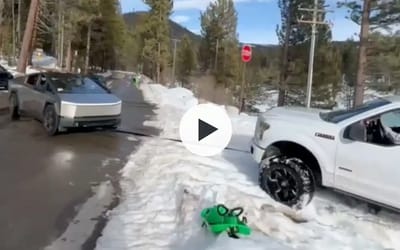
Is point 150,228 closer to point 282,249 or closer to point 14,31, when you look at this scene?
point 282,249

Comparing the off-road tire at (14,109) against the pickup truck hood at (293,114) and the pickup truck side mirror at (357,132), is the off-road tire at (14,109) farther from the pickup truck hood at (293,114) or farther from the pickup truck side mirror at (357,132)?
the pickup truck side mirror at (357,132)

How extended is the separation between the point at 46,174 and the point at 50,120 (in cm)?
421

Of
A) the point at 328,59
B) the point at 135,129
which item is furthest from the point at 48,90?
the point at 328,59

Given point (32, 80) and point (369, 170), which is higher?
point (32, 80)

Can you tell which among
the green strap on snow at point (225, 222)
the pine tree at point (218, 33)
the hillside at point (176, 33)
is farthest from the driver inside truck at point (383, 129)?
the pine tree at point (218, 33)

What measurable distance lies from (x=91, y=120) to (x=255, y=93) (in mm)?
47277

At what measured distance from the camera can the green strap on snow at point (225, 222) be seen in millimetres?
5109

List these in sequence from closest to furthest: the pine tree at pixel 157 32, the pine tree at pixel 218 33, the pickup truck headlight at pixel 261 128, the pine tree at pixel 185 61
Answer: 1. the pickup truck headlight at pixel 261 128
2. the pine tree at pixel 157 32
3. the pine tree at pixel 218 33
4. the pine tree at pixel 185 61

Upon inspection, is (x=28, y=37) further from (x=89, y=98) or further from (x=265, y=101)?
(x=265, y=101)

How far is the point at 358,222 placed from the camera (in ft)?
20.1
